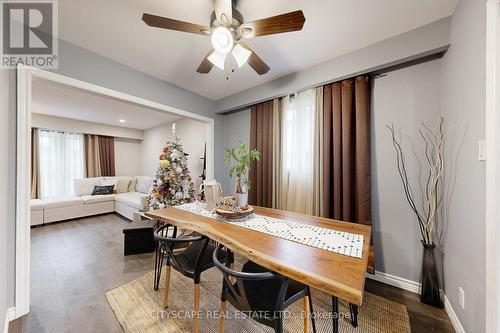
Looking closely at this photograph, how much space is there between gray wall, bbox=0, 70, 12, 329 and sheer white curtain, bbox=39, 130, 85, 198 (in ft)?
15.0

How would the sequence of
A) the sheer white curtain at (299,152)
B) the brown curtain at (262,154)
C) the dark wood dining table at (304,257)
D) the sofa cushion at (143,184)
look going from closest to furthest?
the dark wood dining table at (304,257), the sheer white curtain at (299,152), the brown curtain at (262,154), the sofa cushion at (143,184)

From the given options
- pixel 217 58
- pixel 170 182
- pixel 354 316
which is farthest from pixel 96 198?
pixel 354 316

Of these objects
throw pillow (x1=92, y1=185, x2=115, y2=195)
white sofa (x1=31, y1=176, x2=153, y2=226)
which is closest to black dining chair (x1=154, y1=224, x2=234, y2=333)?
white sofa (x1=31, y1=176, x2=153, y2=226)

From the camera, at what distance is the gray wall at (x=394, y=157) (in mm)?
1796

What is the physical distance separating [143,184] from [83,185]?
4.47ft

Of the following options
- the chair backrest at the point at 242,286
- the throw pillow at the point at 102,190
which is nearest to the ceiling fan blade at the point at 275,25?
the chair backrest at the point at 242,286

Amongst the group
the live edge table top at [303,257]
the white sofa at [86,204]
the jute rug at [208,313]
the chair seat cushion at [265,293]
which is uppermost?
the live edge table top at [303,257]

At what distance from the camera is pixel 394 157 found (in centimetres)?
194

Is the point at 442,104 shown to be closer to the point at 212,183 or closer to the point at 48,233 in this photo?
the point at 212,183

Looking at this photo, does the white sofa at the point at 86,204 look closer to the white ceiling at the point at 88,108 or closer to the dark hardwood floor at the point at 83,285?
the dark hardwood floor at the point at 83,285

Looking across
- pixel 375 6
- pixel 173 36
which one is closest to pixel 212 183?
pixel 173 36

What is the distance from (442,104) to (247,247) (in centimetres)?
214

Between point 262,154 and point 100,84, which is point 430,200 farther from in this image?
point 100,84

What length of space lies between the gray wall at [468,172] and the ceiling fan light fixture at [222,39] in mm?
1521
